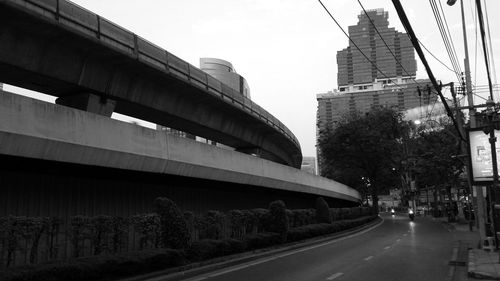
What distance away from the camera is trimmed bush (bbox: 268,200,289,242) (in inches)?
909

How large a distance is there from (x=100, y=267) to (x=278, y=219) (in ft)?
39.9

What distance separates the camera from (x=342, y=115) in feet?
184

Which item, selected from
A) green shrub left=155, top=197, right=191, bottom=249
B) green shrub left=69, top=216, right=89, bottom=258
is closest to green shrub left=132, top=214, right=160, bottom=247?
green shrub left=155, top=197, right=191, bottom=249

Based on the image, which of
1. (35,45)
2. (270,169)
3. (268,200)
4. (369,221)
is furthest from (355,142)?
(35,45)

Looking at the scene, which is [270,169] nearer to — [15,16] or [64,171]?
[64,171]

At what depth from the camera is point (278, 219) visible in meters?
23.1

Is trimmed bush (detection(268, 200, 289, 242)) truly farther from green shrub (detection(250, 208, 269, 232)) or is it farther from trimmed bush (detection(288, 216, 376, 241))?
trimmed bush (detection(288, 216, 376, 241))

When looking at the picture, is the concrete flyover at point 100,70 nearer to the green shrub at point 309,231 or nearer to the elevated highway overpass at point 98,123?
the elevated highway overpass at point 98,123

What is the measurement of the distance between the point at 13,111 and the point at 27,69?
5.24 metres

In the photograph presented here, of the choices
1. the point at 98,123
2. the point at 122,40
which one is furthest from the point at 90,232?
the point at 122,40

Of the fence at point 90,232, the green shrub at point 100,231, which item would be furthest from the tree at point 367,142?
the green shrub at point 100,231

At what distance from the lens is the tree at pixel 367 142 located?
55125 mm

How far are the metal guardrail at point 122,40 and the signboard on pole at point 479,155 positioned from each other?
13.0m

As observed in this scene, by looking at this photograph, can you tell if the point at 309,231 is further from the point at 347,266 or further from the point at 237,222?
the point at 347,266
